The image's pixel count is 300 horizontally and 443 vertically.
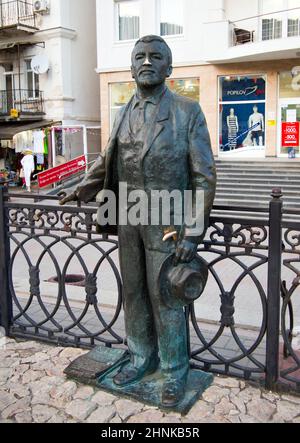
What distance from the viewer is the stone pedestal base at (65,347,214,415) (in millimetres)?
3098

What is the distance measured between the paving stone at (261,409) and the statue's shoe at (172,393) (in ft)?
1.46

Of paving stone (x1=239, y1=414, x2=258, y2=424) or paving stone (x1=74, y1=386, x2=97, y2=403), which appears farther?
paving stone (x1=74, y1=386, x2=97, y2=403)

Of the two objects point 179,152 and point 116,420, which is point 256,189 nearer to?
point 179,152

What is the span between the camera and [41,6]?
1941 cm

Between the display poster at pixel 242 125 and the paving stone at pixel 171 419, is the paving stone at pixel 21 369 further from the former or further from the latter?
the display poster at pixel 242 125

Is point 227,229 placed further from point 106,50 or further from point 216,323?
point 106,50

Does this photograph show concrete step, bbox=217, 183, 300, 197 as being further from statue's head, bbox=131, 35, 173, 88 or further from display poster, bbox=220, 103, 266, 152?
statue's head, bbox=131, 35, 173, 88

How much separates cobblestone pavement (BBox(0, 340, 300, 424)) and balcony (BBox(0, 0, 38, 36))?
62.0 feet

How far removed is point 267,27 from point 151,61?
16.4m

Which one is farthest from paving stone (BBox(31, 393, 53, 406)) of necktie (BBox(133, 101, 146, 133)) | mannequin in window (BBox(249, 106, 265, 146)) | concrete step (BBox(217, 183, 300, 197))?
mannequin in window (BBox(249, 106, 265, 146))

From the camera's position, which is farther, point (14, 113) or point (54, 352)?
point (14, 113)

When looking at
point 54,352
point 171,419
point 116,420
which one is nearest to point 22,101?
point 54,352

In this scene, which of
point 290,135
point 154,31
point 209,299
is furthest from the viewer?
point 154,31

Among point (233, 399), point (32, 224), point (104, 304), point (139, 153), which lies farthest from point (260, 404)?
point (104, 304)
